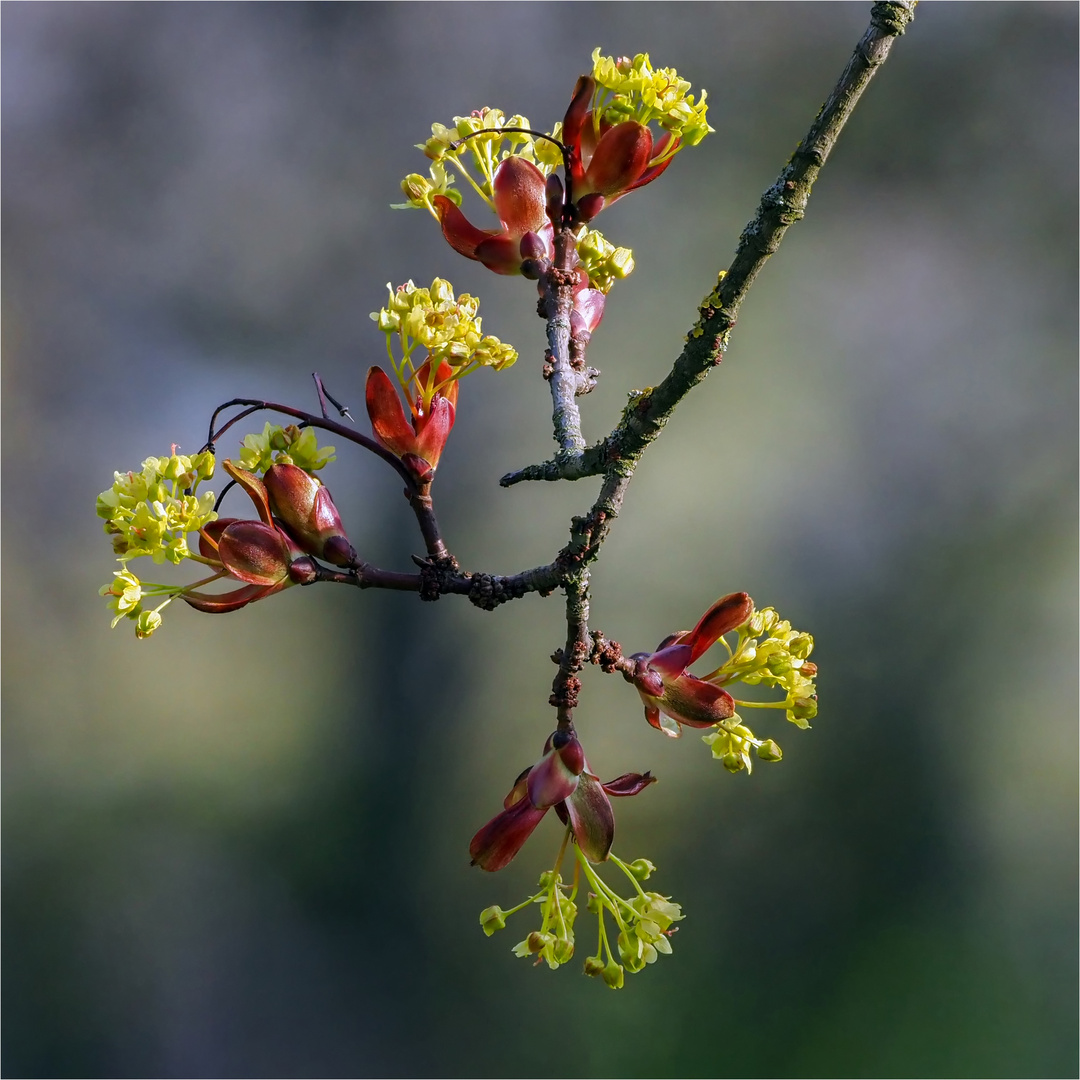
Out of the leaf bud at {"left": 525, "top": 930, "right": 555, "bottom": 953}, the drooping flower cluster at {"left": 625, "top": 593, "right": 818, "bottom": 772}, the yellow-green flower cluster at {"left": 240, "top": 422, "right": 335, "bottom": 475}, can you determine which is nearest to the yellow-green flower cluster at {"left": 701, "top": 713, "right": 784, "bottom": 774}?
the drooping flower cluster at {"left": 625, "top": 593, "right": 818, "bottom": 772}

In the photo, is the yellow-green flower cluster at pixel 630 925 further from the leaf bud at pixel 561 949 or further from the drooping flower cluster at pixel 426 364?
the drooping flower cluster at pixel 426 364

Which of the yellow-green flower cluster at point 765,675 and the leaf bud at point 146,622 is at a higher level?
→ the leaf bud at point 146,622

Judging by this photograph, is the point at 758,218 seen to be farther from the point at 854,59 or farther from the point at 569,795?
the point at 569,795

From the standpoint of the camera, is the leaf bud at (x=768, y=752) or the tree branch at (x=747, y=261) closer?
the tree branch at (x=747, y=261)

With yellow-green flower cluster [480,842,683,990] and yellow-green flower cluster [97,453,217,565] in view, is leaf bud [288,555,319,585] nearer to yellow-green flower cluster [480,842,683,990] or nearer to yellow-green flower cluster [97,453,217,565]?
yellow-green flower cluster [97,453,217,565]

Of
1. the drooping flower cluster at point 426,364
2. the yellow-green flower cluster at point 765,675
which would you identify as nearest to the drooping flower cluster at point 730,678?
the yellow-green flower cluster at point 765,675

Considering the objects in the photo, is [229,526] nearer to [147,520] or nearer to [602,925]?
[147,520]

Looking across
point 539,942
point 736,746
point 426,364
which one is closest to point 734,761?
point 736,746
